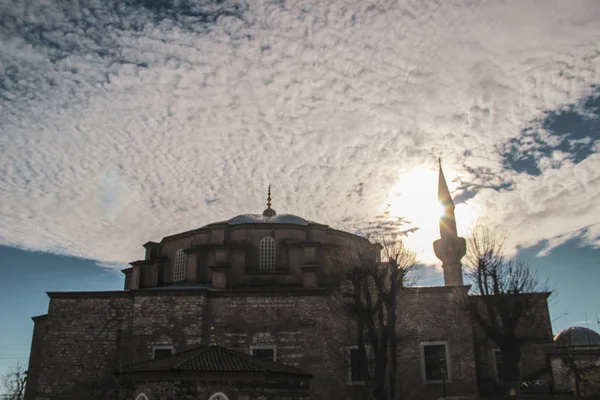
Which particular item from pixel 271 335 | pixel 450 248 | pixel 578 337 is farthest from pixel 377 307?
pixel 578 337

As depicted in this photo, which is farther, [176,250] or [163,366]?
[176,250]

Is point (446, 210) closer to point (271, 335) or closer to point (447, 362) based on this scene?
point (447, 362)

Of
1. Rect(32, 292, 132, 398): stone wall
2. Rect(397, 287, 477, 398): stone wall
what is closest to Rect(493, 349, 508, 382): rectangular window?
Rect(397, 287, 477, 398): stone wall

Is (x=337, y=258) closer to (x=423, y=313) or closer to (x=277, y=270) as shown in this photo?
(x=277, y=270)

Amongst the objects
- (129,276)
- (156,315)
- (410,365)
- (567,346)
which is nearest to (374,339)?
(410,365)

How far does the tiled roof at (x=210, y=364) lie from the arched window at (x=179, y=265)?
308 inches

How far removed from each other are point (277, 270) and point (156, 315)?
495 cm

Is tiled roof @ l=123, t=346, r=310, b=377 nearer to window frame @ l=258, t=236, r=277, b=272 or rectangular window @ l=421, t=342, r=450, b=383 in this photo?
rectangular window @ l=421, t=342, r=450, b=383

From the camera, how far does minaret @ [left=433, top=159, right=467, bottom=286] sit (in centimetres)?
2350

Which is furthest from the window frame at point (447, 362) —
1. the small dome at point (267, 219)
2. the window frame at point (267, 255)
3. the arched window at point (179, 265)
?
the arched window at point (179, 265)

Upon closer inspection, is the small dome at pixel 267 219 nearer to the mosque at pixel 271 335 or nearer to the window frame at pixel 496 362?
the mosque at pixel 271 335

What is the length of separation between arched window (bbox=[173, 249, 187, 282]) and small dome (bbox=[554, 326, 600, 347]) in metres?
15.1

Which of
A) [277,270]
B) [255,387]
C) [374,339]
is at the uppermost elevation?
[277,270]

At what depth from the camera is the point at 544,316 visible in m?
19.9
